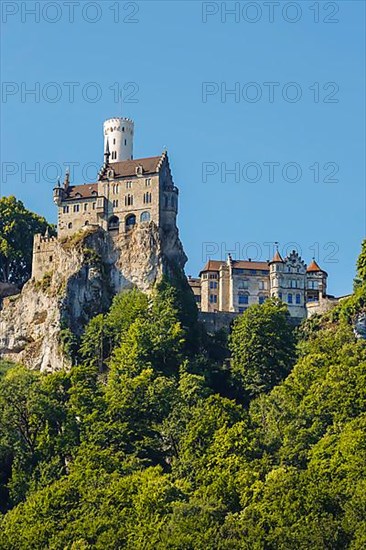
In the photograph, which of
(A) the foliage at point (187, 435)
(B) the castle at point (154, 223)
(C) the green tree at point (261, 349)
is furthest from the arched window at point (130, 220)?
(C) the green tree at point (261, 349)

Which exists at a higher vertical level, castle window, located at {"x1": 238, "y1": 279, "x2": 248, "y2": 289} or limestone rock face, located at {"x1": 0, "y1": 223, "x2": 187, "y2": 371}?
castle window, located at {"x1": 238, "y1": 279, "x2": 248, "y2": 289}

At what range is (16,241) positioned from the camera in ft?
440

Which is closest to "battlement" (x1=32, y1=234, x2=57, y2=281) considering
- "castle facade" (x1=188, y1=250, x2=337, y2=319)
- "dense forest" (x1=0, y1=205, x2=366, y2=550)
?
"dense forest" (x1=0, y1=205, x2=366, y2=550)

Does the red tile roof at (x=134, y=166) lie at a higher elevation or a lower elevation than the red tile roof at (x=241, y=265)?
higher

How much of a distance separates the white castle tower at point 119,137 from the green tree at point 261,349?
2694cm

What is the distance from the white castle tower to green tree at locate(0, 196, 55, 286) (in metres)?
9.91

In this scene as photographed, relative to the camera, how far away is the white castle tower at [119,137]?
136 metres

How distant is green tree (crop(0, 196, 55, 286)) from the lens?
133250 mm

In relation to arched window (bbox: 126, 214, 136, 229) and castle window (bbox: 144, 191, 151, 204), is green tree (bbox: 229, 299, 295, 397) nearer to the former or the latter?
arched window (bbox: 126, 214, 136, 229)

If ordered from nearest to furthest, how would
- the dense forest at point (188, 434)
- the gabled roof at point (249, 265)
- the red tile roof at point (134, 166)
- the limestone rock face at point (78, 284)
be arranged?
the dense forest at point (188, 434), the limestone rock face at point (78, 284), the red tile roof at point (134, 166), the gabled roof at point (249, 265)

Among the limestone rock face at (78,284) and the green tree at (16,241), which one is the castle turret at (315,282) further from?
the green tree at (16,241)

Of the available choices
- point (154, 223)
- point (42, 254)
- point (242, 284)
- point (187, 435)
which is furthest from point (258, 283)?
point (187, 435)

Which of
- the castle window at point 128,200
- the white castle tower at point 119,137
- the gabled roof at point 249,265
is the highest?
the white castle tower at point 119,137

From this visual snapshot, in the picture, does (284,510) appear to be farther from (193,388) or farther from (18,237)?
(18,237)
